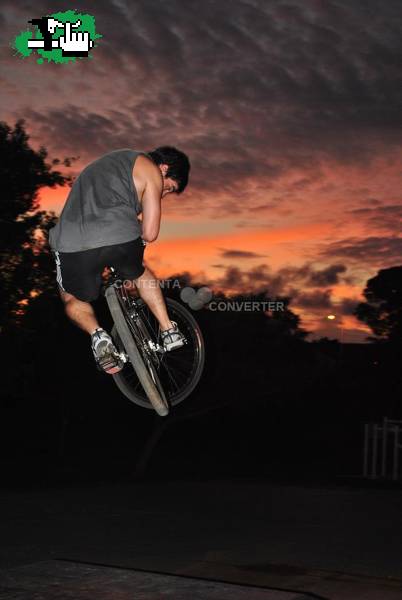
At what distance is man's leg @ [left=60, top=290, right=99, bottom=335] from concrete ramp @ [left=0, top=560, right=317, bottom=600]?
2058 cm

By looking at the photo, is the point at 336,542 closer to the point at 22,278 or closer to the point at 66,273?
the point at 22,278

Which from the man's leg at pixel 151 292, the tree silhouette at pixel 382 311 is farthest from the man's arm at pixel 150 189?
the tree silhouette at pixel 382 311

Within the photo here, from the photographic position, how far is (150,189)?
8.44 feet

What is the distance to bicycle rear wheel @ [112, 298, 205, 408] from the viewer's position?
3.10m

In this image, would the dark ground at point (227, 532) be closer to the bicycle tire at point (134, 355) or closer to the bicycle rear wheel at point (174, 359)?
the bicycle rear wheel at point (174, 359)

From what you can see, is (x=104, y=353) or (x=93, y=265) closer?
(x=93, y=265)

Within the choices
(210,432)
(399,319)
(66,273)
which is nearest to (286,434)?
(210,432)

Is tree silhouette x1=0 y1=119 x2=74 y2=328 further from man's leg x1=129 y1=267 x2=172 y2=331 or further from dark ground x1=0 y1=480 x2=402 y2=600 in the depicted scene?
dark ground x1=0 y1=480 x2=402 y2=600

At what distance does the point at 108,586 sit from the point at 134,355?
23492 millimetres

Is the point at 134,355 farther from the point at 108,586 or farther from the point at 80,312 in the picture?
the point at 108,586

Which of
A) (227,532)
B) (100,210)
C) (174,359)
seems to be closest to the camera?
(100,210)

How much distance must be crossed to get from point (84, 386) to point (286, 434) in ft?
85.8

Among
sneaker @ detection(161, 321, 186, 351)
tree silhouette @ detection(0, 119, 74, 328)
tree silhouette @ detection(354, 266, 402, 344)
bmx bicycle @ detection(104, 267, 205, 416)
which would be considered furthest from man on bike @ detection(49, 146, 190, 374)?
tree silhouette @ detection(354, 266, 402, 344)

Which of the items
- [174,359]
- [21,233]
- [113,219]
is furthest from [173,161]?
[21,233]
